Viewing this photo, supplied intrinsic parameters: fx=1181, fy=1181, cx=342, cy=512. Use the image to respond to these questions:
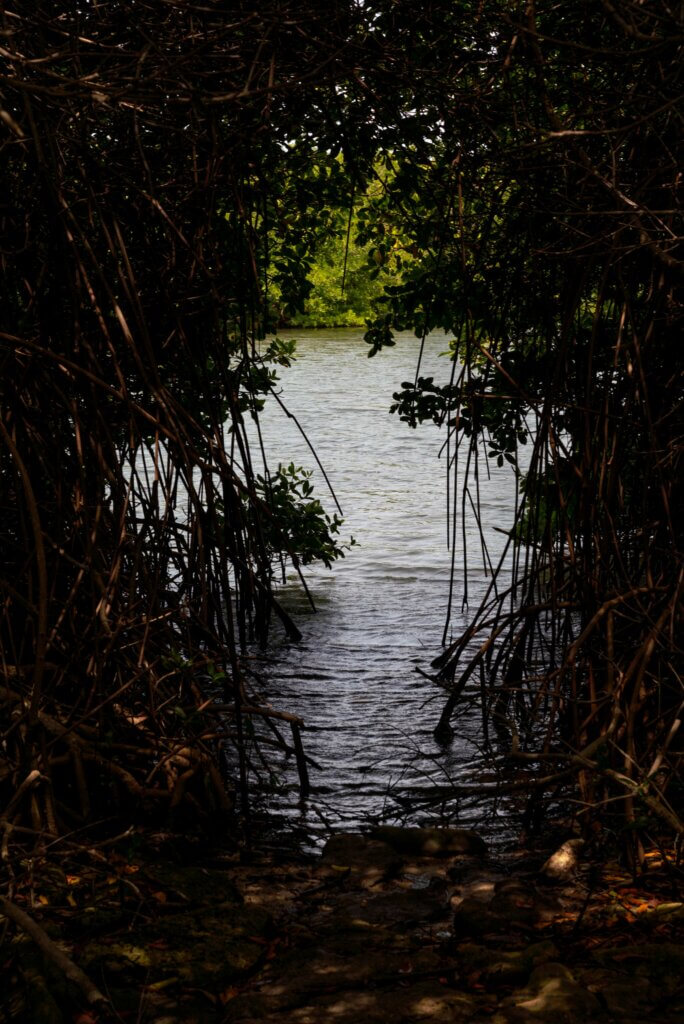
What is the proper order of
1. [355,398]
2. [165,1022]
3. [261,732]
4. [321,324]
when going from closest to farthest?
[165,1022] < [261,732] < [355,398] < [321,324]

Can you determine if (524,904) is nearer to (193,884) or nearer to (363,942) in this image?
(363,942)

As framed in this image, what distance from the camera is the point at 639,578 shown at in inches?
161

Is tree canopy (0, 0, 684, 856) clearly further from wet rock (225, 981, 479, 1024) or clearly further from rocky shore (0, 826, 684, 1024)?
wet rock (225, 981, 479, 1024)

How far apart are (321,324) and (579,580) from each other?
36.7 metres

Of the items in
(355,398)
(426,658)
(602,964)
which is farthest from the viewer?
(355,398)

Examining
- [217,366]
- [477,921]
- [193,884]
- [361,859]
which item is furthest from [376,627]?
[477,921]

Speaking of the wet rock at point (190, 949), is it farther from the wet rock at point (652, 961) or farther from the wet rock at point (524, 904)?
the wet rock at point (652, 961)

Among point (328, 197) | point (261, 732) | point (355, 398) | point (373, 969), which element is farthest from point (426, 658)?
point (355, 398)

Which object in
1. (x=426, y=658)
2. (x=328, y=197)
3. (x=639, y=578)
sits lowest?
(x=426, y=658)

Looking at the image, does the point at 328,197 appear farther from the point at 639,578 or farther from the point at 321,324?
the point at 321,324

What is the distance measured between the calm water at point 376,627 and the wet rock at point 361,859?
34 centimetres

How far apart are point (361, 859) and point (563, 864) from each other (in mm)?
712

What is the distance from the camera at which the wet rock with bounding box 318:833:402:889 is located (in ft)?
13.0

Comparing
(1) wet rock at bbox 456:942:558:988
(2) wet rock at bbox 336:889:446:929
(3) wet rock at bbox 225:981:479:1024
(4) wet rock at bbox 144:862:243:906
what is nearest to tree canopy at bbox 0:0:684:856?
(4) wet rock at bbox 144:862:243:906
